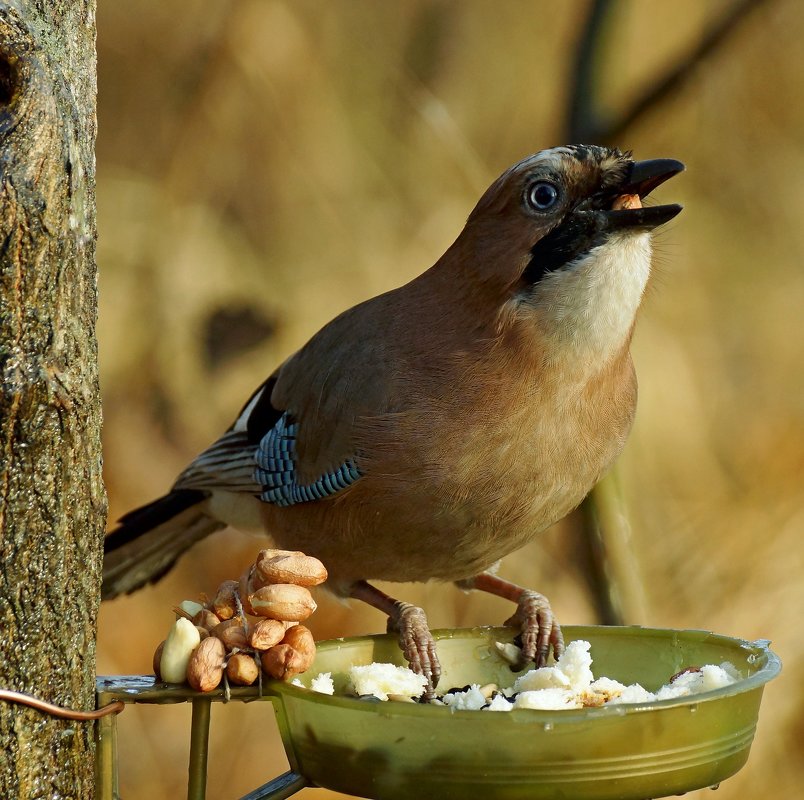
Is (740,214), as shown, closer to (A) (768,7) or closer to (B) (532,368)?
(A) (768,7)

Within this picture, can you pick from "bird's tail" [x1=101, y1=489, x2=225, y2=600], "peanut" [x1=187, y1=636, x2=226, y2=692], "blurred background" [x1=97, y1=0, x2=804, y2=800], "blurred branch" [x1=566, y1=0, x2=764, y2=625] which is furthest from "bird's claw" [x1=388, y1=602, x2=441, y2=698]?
"blurred background" [x1=97, y1=0, x2=804, y2=800]

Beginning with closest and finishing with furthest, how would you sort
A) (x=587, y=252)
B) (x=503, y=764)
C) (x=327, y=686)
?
(x=503, y=764) < (x=327, y=686) < (x=587, y=252)

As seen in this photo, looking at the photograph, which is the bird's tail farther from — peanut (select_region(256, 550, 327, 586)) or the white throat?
peanut (select_region(256, 550, 327, 586))

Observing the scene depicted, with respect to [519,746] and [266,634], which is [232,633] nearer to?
[266,634]

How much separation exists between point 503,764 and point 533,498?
0.78 m

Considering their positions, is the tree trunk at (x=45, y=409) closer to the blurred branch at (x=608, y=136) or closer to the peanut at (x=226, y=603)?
the peanut at (x=226, y=603)

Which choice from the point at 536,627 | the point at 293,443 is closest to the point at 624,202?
the point at 536,627

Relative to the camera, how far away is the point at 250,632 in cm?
159

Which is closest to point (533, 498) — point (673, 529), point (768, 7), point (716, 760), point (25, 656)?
point (716, 760)

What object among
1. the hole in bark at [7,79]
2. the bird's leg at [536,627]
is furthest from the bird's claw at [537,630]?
the hole in bark at [7,79]

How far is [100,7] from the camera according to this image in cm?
376

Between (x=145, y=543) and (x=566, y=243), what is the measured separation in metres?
1.43

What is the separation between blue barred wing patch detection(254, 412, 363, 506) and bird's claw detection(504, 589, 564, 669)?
41cm

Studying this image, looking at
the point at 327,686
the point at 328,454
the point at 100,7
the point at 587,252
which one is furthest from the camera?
the point at 100,7
